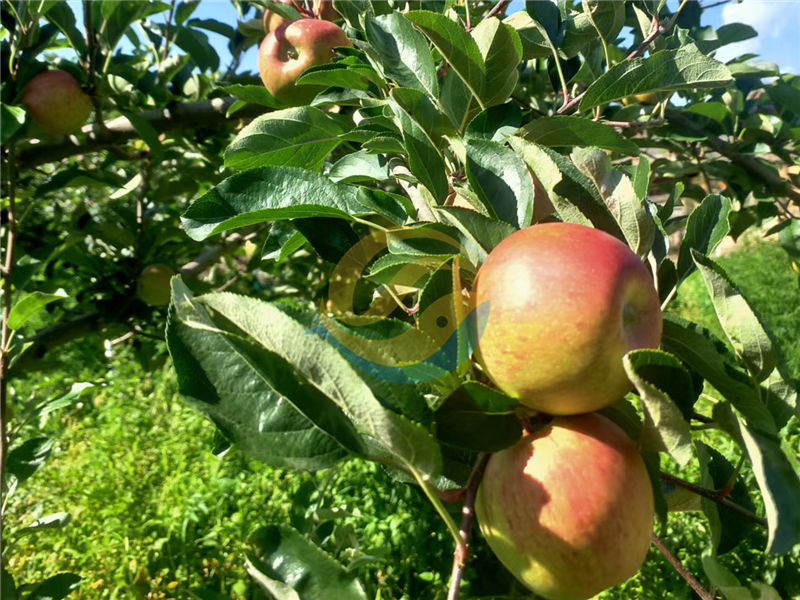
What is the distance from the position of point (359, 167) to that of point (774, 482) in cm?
52

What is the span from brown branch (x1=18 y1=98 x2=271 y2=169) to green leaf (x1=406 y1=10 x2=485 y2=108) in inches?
33.4

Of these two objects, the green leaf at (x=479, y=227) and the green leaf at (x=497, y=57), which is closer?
the green leaf at (x=479, y=227)

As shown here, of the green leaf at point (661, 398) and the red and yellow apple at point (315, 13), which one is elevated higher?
the red and yellow apple at point (315, 13)

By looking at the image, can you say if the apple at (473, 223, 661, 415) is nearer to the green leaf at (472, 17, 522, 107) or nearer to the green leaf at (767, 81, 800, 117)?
the green leaf at (472, 17, 522, 107)

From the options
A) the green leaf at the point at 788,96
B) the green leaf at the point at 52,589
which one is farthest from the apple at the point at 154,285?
the green leaf at the point at 788,96

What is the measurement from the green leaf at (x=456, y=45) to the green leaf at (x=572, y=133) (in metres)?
0.07

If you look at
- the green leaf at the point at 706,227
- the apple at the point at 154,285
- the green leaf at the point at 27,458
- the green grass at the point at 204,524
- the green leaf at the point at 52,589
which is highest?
the green leaf at the point at 706,227

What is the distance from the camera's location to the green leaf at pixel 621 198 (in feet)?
1.58

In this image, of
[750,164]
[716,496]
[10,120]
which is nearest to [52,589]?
[10,120]

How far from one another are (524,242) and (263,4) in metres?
0.89

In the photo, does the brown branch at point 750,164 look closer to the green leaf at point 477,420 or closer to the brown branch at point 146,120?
the brown branch at point 146,120

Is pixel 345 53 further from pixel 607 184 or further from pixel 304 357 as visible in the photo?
pixel 304 357

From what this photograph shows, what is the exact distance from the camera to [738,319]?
428 millimetres

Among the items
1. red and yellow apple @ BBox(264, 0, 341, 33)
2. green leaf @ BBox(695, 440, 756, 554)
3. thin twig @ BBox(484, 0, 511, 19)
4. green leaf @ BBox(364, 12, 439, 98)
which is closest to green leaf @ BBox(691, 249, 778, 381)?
green leaf @ BBox(695, 440, 756, 554)
